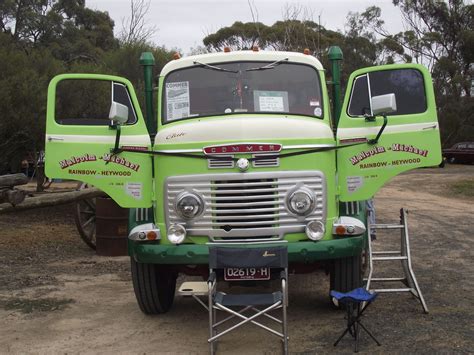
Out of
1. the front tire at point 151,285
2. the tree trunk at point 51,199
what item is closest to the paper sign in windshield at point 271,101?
the front tire at point 151,285

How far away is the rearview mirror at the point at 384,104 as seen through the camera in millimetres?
5664

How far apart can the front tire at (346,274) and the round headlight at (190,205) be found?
1.46 metres

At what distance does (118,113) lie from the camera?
586cm

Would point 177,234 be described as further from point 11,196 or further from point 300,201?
point 11,196

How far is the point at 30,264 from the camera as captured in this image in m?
9.83

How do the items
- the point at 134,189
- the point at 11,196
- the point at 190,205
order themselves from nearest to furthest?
the point at 190,205 → the point at 134,189 → the point at 11,196

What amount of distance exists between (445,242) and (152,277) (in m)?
6.96

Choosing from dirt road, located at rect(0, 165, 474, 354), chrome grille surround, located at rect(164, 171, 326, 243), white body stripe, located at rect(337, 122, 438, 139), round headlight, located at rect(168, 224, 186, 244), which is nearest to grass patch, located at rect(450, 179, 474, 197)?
dirt road, located at rect(0, 165, 474, 354)

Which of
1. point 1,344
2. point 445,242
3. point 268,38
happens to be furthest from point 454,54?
point 1,344

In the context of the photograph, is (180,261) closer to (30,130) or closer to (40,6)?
(30,130)

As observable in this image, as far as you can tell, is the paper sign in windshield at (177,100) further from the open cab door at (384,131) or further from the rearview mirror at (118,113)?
the open cab door at (384,131)

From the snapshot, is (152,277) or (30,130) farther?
(30,130)

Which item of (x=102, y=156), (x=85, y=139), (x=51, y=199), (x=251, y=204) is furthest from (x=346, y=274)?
(x=51, y=199)

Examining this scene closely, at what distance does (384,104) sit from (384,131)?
1.49ft
